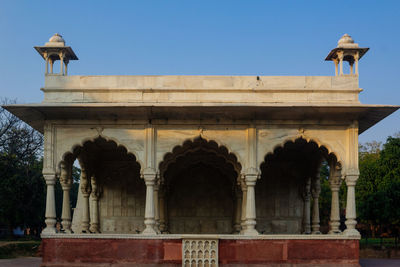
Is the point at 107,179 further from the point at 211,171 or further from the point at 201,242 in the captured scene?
the point at 201,242

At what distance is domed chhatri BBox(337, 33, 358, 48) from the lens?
645 inches

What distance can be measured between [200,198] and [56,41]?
8.46 meters

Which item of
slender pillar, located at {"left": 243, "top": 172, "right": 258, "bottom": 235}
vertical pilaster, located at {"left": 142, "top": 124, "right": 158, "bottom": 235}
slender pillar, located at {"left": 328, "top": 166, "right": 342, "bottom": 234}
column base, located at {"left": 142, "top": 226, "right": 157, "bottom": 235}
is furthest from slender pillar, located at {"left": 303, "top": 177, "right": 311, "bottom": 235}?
column base, located at {"left": 142, "top": 226, "right": 157, "bottom": 235}

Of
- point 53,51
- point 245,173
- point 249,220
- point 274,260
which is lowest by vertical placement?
point 274,260

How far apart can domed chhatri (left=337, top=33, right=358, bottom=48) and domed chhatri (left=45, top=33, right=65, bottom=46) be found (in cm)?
867

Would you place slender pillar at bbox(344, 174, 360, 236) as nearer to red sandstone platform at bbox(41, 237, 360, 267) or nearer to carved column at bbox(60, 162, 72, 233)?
red sandstone platform at bbox(41, 237, 360, 267)

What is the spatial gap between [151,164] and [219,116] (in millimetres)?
2499

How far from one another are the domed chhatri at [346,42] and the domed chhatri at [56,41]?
8.67 m

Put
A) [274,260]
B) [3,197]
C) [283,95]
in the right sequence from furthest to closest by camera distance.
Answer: [3,197], [283,95], [274,260]

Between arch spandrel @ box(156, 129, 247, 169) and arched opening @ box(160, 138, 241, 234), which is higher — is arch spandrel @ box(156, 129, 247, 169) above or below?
above

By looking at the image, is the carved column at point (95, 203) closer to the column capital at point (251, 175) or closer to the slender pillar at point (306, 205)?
the column capital at point (251, 175)

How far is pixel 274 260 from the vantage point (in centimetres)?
1526

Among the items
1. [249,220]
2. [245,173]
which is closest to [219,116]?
[245,173]

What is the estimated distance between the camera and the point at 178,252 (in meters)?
15.2
